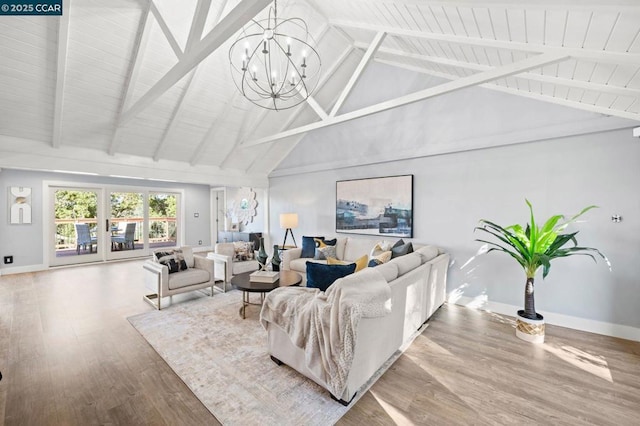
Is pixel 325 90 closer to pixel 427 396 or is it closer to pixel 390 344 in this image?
pixel 390 344

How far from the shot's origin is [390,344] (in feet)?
7.62

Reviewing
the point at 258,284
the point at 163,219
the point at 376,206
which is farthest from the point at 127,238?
the point at 376,206

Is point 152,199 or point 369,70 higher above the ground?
point 369,70

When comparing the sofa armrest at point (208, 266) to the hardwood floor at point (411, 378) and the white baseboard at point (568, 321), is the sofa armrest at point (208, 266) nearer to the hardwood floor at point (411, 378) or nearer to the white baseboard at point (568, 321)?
the hardwood floor at point (411, 378)

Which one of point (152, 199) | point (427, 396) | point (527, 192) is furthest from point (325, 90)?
point (152, 199)

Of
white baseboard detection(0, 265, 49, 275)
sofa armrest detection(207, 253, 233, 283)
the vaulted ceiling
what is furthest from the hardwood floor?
white baseboard detection(0, 265, 49, 275)

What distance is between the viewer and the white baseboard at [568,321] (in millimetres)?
2883

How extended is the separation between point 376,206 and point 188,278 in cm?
342

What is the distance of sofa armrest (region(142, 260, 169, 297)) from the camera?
3596mm

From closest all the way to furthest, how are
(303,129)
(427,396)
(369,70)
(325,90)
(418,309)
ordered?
1. (427,396)
2. (418,309)
3. (303,129)
4. (369,70)
5. (325,90)

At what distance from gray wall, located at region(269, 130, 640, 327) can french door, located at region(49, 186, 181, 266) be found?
7096 mm

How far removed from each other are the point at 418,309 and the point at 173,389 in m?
2.45

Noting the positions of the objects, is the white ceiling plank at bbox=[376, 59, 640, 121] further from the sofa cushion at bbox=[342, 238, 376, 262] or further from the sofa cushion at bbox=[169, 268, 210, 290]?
the sofa cushion at bbox=[169, 268, 210, 290]

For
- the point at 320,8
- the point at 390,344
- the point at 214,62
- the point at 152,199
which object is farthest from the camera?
the point at 152,199
